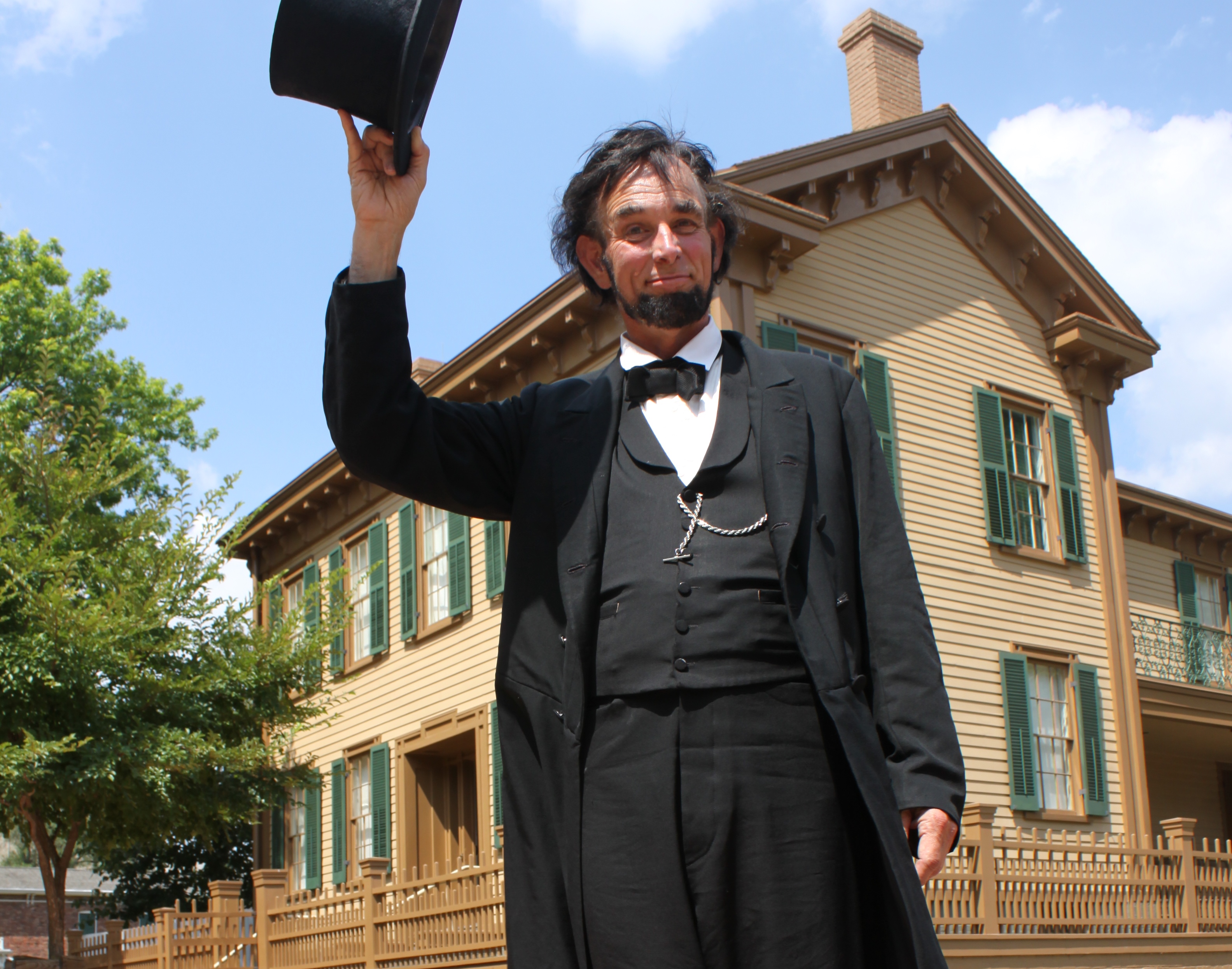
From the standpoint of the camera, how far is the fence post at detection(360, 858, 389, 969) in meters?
12.7

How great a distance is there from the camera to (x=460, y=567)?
1653cm

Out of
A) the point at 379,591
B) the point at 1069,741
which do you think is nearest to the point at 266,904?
the point at 379,591

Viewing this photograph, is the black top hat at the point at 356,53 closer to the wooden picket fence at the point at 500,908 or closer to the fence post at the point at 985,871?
the wooden picket fence at the point at 500,908

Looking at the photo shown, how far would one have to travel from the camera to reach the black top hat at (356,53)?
226 cm

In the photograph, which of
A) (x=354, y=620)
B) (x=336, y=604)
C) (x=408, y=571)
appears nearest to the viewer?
(x=336, y=604)

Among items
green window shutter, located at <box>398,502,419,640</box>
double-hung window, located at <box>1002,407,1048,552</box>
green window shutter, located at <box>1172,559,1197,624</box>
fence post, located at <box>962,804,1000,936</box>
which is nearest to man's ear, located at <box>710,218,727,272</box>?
fence post, located at <box>962,804,1000,936</box>

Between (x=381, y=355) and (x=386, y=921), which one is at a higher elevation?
(x=381, y=355)

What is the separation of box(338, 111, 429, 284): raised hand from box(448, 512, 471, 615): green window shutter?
551 inches

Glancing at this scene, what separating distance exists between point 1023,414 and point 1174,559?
678cm

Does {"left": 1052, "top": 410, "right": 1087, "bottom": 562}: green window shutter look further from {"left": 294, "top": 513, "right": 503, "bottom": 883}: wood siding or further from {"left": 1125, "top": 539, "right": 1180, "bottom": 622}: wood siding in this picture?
{"left": 294, "top": 513, "right": 503, "bottom": 883}: wood siding

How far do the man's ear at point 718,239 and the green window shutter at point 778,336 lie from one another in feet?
34.7

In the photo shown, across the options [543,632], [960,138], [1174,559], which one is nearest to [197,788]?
[960,138]

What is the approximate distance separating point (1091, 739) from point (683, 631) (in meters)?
14.5

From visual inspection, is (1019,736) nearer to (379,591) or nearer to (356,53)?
Answer: (379,591)
